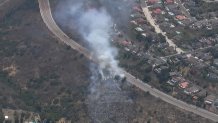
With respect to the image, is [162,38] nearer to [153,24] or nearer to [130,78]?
[153,24]

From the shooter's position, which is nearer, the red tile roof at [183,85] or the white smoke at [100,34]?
the red tile roof at [183,85]

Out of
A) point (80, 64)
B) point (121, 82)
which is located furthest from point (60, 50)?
point (121, 82)

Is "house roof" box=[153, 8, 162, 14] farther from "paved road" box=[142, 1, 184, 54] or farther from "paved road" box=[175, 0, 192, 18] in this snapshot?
"paved road" box=[175, 0, 192, 18]

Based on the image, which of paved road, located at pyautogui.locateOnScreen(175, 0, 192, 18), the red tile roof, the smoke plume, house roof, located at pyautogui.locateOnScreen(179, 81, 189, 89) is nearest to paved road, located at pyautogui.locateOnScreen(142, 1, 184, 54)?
paved road, located at pyautogui.locateOnScreen(175, 0, 192, 18)

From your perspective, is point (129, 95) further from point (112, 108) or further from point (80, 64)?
point (80, 64)

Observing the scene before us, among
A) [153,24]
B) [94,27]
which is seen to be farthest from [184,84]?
[94,27]

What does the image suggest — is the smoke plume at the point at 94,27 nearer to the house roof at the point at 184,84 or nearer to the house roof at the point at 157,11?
the house roof at the point at 157,11

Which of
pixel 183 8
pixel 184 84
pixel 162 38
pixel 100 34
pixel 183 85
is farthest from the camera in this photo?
pixel 183 8

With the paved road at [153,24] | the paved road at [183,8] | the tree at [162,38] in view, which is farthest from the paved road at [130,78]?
the paved road at [183,8]
